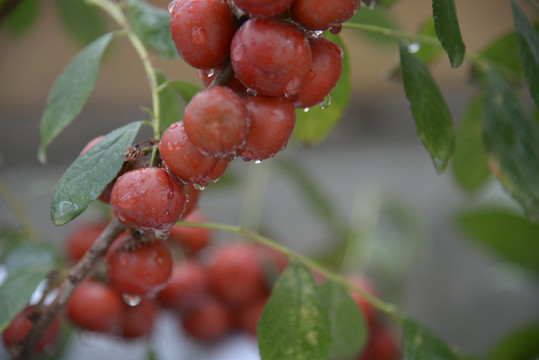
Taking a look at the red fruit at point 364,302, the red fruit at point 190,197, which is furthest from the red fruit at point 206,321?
the red fruit at point 190,197

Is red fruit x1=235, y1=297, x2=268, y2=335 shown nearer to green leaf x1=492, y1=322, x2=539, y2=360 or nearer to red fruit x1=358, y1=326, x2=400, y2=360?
red fruit x1=358, y1=326, x2=400, y2=360

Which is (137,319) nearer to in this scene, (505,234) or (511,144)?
(511,144)

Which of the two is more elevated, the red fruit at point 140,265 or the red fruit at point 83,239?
the red fruit at point 140,265

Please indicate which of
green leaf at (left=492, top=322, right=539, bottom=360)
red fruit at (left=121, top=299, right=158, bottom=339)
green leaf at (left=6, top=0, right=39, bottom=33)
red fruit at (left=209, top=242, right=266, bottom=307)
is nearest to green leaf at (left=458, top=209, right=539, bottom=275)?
green leaf at (left=492, top=322, right=539, bottom=360)

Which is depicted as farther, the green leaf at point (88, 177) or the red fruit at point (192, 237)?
the red fruit at point (192, 237)

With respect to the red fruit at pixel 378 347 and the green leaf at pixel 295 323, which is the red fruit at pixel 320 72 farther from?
the red fruit at pixel 378 347

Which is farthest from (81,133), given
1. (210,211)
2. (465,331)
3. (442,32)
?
(442,32)
